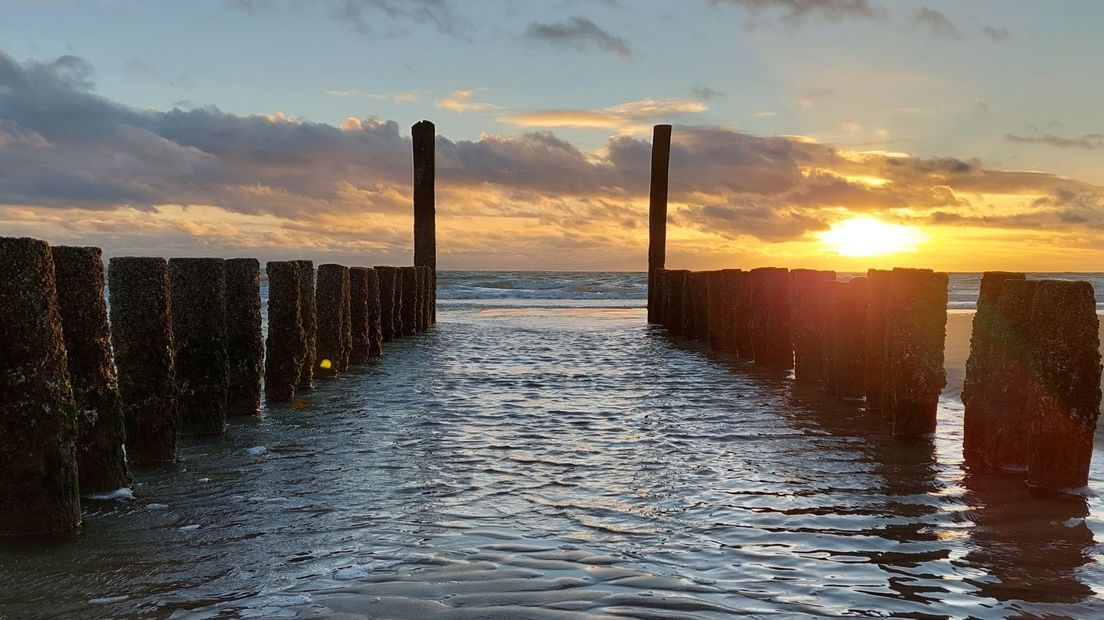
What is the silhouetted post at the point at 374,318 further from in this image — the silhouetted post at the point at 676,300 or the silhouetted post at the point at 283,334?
the silhouetted post at the point at 676,300

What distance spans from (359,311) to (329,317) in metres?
2.06

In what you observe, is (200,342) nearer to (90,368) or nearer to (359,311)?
(90,368)

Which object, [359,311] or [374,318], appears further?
[374,318]

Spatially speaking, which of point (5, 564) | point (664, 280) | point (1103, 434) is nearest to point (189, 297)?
point (5, 564)

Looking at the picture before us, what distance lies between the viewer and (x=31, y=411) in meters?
4.82

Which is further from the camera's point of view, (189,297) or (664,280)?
(664,280)

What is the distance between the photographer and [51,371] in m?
4.91

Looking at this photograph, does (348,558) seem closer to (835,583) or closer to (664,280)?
(835,583)

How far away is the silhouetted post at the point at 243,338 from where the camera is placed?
28.3 ft

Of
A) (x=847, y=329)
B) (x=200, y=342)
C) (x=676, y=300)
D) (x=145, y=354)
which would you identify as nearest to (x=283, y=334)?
(x=200, y=342)

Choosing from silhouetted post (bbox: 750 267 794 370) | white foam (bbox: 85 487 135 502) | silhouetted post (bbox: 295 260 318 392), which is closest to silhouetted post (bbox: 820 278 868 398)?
silhouetted post (bbox: 750 267 794 370)

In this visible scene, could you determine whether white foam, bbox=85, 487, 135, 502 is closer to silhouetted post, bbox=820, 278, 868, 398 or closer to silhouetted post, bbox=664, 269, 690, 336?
silhouetted post, bbox=820, 278, 868, 398

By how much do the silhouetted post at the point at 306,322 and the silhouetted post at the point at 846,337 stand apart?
18.3ft

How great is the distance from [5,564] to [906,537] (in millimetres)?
4352
